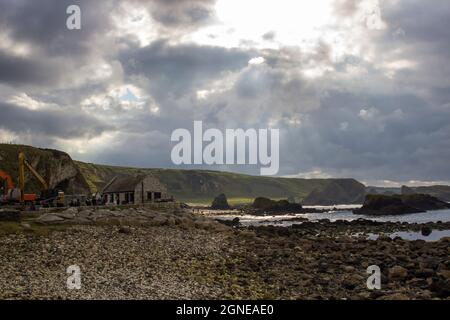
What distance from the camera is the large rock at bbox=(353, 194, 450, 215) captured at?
123m

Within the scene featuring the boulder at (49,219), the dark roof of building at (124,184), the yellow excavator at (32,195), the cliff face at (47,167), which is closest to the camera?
the boulder at (49,219)

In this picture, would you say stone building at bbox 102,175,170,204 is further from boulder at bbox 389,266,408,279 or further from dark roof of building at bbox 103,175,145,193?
boulder at bbox 389,266,408,279

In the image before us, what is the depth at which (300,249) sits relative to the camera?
38.1m

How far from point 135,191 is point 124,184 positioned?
403 cm

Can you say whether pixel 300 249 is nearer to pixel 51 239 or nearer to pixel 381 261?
pixel 381 261

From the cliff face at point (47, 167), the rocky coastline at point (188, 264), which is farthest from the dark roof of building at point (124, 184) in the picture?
the rocky coastline at point (188, 264)

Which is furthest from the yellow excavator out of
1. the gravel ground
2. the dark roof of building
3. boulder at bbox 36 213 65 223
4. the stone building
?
the gravel ground

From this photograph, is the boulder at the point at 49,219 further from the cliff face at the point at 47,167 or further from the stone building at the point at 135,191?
the cliff face at the point at 47,167

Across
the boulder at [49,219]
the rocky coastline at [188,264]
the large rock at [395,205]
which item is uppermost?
the boulder at [49,219]

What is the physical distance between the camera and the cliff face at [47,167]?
80438mm

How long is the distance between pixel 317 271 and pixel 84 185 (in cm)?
8398

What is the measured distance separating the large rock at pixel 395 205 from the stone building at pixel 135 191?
7433 centimetres

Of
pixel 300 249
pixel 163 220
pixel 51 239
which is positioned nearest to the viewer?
pixel 51 239

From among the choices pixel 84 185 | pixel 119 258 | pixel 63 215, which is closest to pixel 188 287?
pixel 119 258
